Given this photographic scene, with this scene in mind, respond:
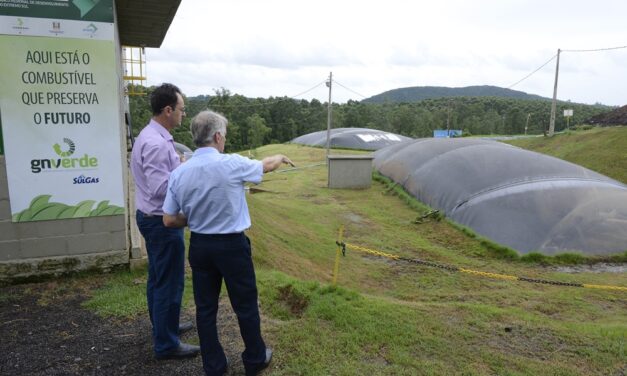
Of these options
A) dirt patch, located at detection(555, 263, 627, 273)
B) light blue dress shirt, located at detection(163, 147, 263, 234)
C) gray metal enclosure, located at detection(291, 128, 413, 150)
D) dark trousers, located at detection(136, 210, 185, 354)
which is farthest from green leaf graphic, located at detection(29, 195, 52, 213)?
gray metal enclosure, located at detection(291, 128, 413, 150)

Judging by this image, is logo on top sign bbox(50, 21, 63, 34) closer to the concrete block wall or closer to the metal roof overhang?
the concrete block wall

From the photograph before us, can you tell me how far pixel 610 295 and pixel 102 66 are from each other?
Answer: 7.51 meters

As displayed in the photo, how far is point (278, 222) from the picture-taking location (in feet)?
32.9

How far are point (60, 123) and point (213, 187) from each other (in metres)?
2.91

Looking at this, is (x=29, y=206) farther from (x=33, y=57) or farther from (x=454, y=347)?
(x=454, y=347)

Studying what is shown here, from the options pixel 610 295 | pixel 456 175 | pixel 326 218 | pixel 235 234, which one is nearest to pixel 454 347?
pixel 235 234

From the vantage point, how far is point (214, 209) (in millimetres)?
2605

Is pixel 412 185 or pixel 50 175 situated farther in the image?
pixel 412 185

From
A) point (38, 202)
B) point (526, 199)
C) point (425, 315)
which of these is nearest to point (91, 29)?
point (38, 202)

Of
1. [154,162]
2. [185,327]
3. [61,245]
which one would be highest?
[154,162]

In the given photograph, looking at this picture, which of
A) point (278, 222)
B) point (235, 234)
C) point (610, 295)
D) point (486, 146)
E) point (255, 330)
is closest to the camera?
point (235, 234)

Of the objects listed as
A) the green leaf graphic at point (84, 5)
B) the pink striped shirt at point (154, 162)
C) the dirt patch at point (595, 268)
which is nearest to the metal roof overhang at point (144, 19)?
the green leaf graphic at point (84, 5)

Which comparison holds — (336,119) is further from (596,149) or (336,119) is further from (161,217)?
(161,217)

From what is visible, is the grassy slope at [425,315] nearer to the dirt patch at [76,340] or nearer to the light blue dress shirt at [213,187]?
the dirt patch at [76,340]
